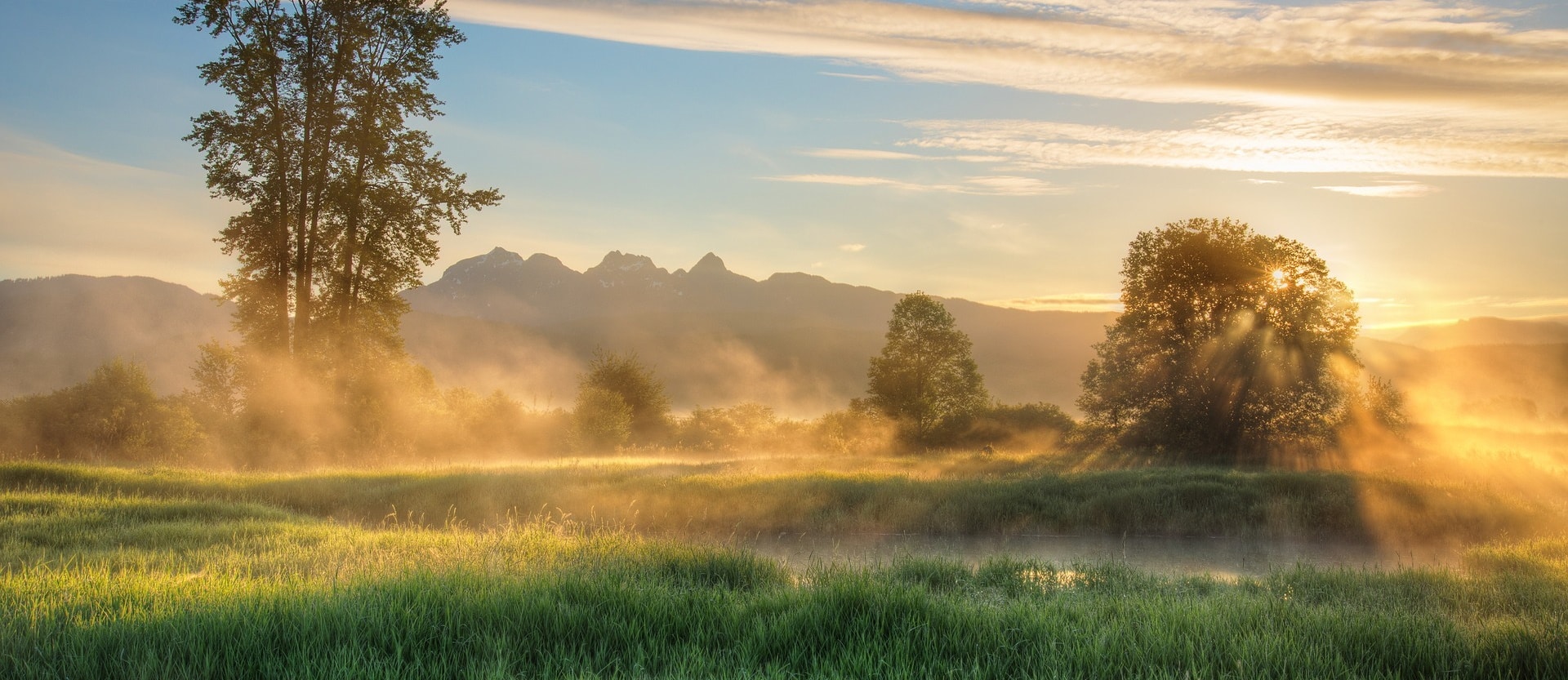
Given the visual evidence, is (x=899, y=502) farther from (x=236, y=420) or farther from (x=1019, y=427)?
(x=1019, y=427)

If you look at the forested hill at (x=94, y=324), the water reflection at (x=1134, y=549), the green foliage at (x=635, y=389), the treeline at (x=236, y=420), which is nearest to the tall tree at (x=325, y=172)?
the treeline at (x=236, y=420)

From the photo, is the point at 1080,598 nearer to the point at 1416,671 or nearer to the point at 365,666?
the point at 1416,671

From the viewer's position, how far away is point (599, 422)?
39.2 meters

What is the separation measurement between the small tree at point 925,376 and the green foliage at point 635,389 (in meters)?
14.8

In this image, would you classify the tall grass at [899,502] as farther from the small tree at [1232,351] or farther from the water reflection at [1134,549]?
the small tree at [1232,351]

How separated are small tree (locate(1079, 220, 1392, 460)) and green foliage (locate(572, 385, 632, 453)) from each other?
24.4 metres

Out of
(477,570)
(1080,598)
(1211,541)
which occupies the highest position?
(477,570)

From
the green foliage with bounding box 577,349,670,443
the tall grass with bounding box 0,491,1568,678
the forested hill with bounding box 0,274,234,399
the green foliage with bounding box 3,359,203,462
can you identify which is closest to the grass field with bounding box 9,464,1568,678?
the tall grass with bounding box 0,491,1568,678

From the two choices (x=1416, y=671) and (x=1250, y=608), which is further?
(x=1250, y=608)

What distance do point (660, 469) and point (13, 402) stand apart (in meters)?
20.0

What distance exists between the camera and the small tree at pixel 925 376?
1451 inches

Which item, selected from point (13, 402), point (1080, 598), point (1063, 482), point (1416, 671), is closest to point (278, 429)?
point (13, 402)

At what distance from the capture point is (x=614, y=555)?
21.5 ft

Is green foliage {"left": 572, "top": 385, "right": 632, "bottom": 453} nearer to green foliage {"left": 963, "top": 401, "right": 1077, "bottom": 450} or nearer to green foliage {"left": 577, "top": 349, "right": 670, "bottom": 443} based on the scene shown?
green foliage {"left": 577, "top": 349, "right": 670, "bottom": 443}
